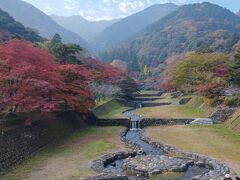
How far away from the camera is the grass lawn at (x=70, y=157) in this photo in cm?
2369

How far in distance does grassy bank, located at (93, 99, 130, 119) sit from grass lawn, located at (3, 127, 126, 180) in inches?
436

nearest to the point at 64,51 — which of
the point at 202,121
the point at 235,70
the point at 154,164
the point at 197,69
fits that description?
the point at 202,121

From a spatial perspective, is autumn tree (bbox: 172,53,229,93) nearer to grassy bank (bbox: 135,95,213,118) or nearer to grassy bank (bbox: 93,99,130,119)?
grassy bank (bbox: 135,95,213,118)

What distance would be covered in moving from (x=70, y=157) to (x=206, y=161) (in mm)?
9770

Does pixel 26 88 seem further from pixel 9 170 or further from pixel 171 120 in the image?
pixel 171 120

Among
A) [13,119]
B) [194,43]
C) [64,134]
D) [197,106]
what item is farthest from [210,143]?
[194,43]

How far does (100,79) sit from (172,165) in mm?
46164

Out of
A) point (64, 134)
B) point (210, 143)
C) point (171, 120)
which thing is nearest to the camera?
point (210, 143)

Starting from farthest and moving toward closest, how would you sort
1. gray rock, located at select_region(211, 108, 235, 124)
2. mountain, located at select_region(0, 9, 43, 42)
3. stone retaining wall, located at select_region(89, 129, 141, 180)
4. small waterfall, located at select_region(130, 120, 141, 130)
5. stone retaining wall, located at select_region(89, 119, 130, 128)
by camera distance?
mountain, located at select_region(0, 9, 43, 42)
stone retaining wall, located at select_region(89, 119, 130, 128)
small waterfall, located at select_region(130, 120, 141, 130)
gray rock, located at select_region(211, 108, 235, 124)
stone retaining wall, located at select_region(89, 129, 141, 180)

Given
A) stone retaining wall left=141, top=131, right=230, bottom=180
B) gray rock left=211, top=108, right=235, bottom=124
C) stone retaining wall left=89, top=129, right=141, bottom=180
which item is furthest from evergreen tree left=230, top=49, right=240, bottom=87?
stone retaining wall left=89, top=129, right=141, bottom=180

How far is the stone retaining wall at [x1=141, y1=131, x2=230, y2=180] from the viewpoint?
2257cm

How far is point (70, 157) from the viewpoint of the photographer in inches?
1117

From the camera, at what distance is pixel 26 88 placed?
2978 centimetres

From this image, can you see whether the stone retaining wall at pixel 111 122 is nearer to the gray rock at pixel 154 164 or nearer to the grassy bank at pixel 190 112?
the grassy bank at pixel 190 112
